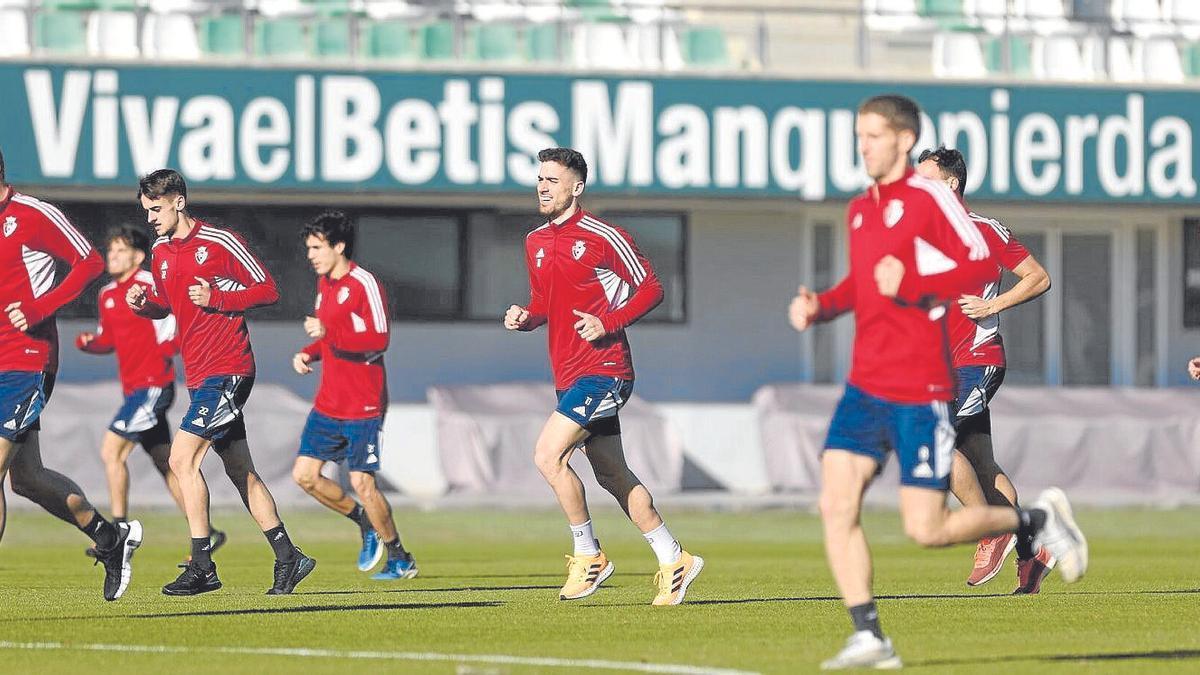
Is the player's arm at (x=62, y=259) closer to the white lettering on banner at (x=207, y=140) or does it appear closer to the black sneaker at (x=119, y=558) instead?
the black sneaker at (x=119, y=558)

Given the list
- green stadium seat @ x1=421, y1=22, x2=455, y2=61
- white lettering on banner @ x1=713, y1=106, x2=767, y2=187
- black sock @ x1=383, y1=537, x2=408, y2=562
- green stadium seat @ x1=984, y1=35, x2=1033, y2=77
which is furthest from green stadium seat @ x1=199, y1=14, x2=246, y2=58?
black sock @ x1=383, y1=537, x2=408, y2=562

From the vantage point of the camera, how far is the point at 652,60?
26.9 m

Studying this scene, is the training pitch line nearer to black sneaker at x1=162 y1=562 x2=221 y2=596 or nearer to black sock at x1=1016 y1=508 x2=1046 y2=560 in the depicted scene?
black sock at x1=1016 y1=508 x2=1046 y2=560

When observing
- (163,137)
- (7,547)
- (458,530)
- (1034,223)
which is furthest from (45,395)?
(1034,223)

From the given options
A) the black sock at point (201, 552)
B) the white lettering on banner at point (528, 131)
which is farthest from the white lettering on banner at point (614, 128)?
the black sock at point (201, 552)

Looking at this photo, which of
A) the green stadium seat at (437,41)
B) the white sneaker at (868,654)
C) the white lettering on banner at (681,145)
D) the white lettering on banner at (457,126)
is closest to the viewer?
the white sneaker at (868,654)

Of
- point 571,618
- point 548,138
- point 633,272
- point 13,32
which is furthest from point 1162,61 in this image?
point 571,618

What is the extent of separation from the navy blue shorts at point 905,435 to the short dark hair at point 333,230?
5688mm

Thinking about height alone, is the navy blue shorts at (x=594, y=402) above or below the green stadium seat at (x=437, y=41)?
below

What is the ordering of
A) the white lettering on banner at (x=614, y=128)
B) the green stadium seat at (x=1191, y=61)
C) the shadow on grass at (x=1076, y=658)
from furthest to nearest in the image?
the green stadium seat at (x=1191, y=61) < the white lettering on banner at (x=614, y=128) < the shadow on grass at (x=1076, y=658)

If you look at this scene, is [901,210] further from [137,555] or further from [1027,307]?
[1027,307]

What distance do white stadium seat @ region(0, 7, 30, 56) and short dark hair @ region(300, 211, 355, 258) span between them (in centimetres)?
1313

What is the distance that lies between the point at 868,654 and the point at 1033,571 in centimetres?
384

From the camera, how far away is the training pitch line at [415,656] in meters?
8.17
